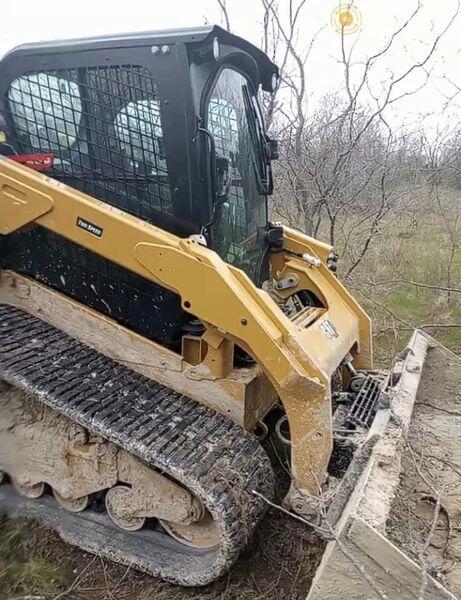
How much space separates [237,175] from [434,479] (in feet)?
6.14

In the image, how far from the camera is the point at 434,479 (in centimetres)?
301

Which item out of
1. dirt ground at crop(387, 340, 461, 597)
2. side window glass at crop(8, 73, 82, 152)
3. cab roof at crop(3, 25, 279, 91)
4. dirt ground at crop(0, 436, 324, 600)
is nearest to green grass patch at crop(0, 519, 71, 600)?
dirt ground at crop(0, 436, 324, 600)

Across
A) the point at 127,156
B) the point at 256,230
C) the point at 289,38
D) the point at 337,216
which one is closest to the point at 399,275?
the point at 337,216

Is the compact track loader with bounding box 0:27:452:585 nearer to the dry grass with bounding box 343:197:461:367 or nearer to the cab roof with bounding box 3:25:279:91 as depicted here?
the cab roof with bounding box 3:25:279:91

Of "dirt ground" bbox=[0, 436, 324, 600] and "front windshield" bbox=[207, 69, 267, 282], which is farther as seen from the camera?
"front windshield" bbox=[207, 69, 267, 282]

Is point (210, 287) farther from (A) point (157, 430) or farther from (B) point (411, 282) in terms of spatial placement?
(B) point (411, 282)

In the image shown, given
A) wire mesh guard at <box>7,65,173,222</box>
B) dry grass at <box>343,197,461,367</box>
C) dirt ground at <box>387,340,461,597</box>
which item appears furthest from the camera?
dry grass at <box>343,197,461,367</box>

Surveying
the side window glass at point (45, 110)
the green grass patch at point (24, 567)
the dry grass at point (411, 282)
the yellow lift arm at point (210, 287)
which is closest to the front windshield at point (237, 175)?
the yellow lift arm at point (210, 287)

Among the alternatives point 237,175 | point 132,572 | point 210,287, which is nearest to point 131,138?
point 237,175

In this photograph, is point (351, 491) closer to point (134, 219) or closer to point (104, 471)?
point (104, 471)

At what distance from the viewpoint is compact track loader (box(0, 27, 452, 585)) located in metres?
2.68

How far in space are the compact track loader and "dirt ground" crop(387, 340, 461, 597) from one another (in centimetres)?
30

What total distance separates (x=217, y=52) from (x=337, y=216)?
477cm

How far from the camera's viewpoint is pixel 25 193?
2877 millimetres
